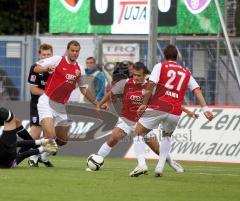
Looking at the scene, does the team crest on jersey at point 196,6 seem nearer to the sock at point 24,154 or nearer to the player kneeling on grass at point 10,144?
the player kneeling on grass at point 10,144

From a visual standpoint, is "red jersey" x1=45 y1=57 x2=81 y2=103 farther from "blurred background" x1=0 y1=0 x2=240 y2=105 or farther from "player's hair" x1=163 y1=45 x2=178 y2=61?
"blurred background" x1=0 y1=0 x2=240 y2=105

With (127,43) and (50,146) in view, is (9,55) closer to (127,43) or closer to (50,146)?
(127,43)

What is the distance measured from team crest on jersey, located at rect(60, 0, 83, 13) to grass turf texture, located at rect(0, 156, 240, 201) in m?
10.1

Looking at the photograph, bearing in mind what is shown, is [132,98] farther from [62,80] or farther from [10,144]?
[10,144]

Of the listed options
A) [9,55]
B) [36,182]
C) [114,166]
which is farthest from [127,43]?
[36,182]

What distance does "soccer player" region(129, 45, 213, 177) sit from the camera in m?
16.5

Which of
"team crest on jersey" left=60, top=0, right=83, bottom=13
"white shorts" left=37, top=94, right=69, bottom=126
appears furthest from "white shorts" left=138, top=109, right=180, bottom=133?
"team crest on jersey" left=60, top=0, right=83, bottom=13

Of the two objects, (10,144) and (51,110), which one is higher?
(51,110)

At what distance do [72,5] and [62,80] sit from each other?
402 inches

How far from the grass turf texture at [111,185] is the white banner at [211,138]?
3780 mm

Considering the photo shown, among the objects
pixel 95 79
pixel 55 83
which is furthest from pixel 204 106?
pixel 95 79

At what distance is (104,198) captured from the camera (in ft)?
42.4

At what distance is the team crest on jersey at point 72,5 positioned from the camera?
28.6 metres

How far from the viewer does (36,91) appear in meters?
19.3
